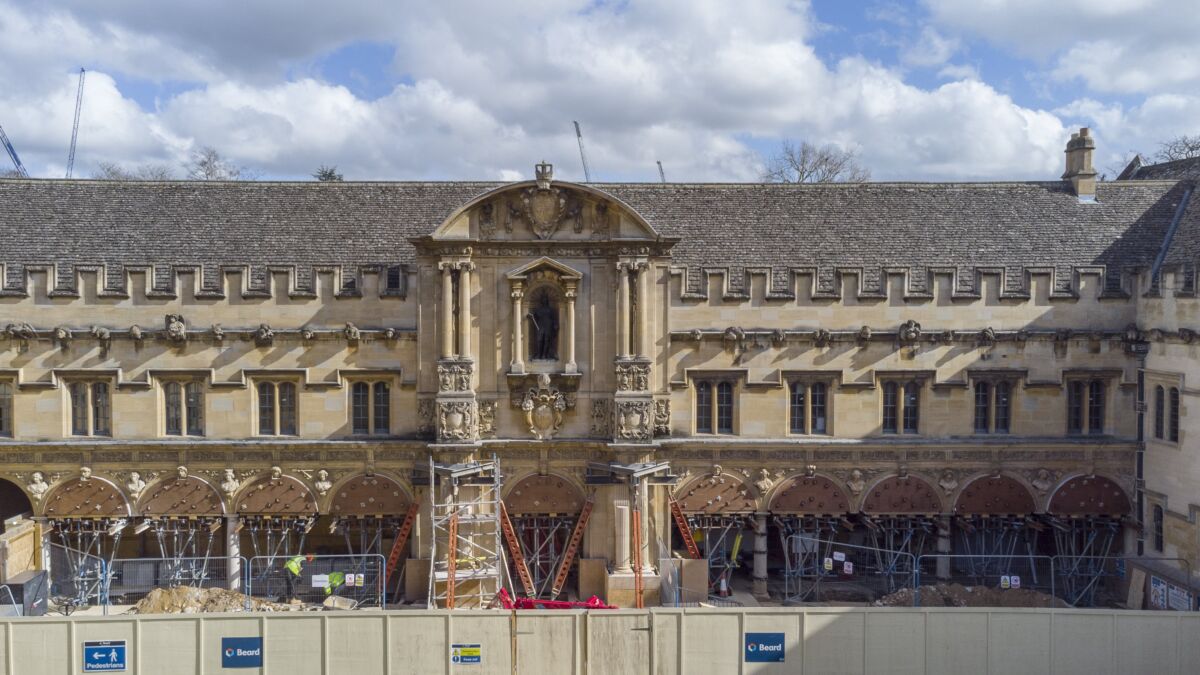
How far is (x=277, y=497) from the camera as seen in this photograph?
28.8 m

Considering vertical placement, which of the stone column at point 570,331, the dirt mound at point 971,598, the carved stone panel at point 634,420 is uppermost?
the stone column at point 570,331

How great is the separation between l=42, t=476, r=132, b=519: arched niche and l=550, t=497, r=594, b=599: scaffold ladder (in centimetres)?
1374

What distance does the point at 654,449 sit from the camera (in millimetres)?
28312

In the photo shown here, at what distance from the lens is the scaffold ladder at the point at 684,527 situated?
28.7 m

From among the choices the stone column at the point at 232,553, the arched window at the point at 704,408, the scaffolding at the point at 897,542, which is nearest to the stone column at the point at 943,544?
the scaffolding at the point at 897,542

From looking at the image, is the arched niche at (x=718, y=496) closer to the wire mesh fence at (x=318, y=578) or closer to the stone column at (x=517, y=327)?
the stone column at (x=517, y=327)

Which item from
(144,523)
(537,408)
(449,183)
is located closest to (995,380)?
(537,408)

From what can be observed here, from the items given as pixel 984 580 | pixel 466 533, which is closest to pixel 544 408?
pixel 466 533

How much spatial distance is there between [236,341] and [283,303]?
186cm

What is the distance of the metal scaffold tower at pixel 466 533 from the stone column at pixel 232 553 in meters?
6.12

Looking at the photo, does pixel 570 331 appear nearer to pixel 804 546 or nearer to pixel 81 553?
pixel 804 546

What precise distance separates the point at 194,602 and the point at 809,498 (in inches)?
733

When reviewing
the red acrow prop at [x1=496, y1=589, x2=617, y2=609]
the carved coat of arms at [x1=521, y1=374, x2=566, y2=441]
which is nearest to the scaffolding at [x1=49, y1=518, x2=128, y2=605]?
the red acrow prop at [x1=496, y1=589, x2=617, y2=609]

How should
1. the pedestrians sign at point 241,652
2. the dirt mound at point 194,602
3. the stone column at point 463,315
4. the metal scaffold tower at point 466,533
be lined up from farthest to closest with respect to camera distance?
the stone column at point 463,315 → the metal scaffold tower at point 466,533 → the dirt mound at point 194,602 → the pedestrians sign at point 241,652
